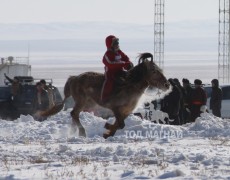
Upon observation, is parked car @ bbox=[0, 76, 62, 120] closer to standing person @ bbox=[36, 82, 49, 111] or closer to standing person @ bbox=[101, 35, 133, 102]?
standing person @ bbox=[36, 82, 49, 111]

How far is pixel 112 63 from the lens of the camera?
55.2ft

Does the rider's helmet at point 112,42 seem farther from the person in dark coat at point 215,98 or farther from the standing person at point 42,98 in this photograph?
the standing person at point 42,98

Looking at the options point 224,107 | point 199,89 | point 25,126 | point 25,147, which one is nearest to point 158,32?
point 224,107

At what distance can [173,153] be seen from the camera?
12891 mm

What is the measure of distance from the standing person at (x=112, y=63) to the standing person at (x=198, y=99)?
5.10 metres

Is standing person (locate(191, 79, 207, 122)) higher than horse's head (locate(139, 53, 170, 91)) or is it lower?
lower

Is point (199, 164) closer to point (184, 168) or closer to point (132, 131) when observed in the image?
point (184, 168)

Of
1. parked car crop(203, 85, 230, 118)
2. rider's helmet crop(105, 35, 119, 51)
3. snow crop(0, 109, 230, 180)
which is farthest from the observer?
parked car crop(203, 85, 230, 118)

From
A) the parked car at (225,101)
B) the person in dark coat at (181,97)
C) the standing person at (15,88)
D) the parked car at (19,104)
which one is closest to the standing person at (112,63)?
the person in dark coat at (181,97)

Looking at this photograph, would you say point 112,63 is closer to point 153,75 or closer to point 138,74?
point 138,74

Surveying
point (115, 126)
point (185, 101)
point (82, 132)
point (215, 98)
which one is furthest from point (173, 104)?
point (115, 126)

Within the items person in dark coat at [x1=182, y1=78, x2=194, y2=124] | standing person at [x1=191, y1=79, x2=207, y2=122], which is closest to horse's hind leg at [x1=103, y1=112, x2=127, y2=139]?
standing person at [x1=191, y1=79, x2=207, y2=122]

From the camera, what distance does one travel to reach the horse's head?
17.1 metres

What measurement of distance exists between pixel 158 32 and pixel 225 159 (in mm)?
42766
